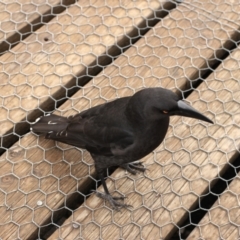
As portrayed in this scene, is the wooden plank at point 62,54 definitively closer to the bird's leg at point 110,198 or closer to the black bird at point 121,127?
the black bird at point 121,127

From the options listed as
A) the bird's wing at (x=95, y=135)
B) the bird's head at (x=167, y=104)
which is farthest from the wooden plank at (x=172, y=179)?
the bird's head at (x=167, y=104)

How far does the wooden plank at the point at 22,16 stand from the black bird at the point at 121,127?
13.3 inches

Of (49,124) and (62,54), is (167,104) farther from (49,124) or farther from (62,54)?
(62,54)

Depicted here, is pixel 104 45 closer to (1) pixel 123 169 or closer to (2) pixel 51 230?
(1) pixel 123 169

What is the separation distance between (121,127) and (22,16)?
0.61 metres

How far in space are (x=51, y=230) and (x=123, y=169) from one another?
230 millimetres

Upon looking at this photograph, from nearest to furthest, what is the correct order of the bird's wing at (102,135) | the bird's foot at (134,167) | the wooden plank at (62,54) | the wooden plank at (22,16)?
the bird's wing at (102,135) → the bird's foot at (134,167) → the wooden plank at (62,54) → the wooden plank at (22,16)

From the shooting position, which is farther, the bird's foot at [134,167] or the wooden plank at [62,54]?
the wooden plank at [62,54]

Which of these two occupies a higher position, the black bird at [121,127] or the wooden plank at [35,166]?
the black bird at [121,127]

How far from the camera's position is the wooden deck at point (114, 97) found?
3.66ft

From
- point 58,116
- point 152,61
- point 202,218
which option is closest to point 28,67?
point 58,116

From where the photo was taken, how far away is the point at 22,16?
1459 mm

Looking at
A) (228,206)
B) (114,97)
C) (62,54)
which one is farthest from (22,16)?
(228,206)

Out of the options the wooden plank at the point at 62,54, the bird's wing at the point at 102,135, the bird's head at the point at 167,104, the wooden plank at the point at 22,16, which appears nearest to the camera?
the bird's head at the point at 167,104
